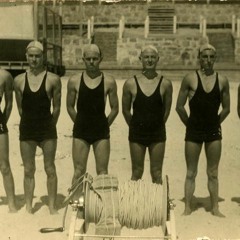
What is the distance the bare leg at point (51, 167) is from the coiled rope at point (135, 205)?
1556 mm

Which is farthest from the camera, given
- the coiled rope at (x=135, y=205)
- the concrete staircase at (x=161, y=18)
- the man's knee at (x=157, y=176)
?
the concrete staircase at (x=161, y=18)

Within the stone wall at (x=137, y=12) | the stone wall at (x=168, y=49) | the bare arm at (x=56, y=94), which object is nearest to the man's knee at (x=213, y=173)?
the bare arm at (x=56, y=94)

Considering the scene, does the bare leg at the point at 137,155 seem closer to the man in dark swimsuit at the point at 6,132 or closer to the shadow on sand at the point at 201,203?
the shadow on sand at the point at 201,203

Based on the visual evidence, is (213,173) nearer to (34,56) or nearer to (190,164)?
(190,164)

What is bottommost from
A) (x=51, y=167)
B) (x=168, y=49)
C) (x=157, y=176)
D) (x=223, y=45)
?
(x=157, y=176)

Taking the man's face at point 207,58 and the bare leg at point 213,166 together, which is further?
the bare leg at point 213,166

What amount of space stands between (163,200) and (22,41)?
14.9m

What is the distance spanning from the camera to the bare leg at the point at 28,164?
19.9 feet

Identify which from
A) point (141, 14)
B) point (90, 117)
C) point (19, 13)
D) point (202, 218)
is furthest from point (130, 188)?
point (141, 14)

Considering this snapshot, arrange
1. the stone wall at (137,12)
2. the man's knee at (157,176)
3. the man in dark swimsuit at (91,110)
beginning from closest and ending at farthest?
the man in dark swimsuit at (91,110)
the man's knee at (157,176)
the stone wall at (137,12)

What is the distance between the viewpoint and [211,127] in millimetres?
6094

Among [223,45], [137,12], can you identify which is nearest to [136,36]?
[223,45]

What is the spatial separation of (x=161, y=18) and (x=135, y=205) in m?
25.1

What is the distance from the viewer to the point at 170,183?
7.89m
